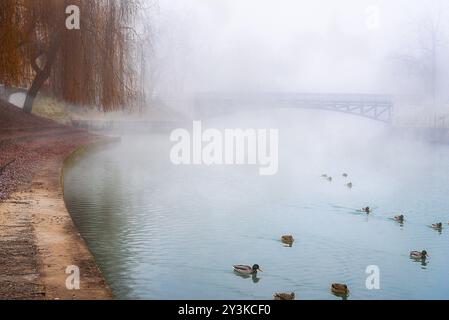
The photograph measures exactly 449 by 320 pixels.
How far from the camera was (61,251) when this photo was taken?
10383mm

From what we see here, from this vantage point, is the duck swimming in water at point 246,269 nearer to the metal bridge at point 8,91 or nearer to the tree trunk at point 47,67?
the tree trunk at point 47,67

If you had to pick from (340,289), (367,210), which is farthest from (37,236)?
(367,210)

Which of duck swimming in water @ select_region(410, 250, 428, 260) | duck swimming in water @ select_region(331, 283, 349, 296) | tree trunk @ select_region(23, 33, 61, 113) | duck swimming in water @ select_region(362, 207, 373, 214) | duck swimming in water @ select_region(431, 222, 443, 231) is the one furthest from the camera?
tree trunk @ select_region(23, 33, 61, 113)

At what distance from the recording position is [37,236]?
11273 mm

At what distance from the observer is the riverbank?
8484mm

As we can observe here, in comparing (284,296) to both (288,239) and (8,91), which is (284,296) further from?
(8,91)

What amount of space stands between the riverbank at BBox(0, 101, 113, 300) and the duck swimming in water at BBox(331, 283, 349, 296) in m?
4.40

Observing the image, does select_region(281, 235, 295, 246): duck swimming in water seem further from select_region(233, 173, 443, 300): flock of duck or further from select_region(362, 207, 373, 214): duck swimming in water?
select_region(362, 207, 373, 214): duck swimming in water

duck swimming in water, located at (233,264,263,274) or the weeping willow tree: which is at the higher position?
the weeping willow tree

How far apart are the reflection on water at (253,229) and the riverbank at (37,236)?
1.07 metres

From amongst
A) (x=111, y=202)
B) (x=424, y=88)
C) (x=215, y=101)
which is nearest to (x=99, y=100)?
(x=111, y=202)

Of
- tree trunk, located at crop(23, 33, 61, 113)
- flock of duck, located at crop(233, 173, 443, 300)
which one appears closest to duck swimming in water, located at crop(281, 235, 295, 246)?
flock of duck, located at crop(233, 173, 443, 300)

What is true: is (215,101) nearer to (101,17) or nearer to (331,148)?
(331,148)

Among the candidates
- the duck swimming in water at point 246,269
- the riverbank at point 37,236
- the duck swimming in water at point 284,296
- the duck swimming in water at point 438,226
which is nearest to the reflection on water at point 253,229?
the duck swimming in water at point 246,269
